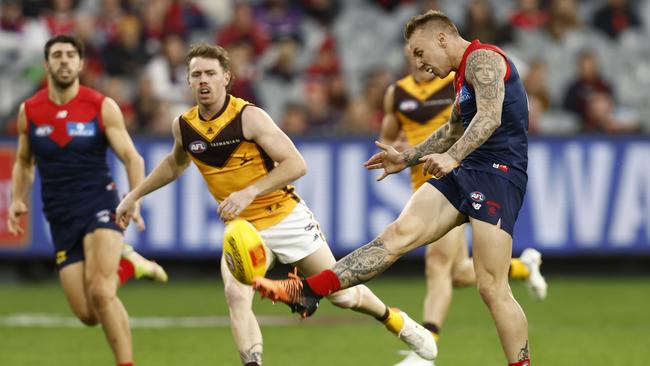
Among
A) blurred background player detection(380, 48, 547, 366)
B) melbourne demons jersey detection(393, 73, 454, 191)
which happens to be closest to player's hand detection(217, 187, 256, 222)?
blurred background player detection(380, 48, 547, 366)

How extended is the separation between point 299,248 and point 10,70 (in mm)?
11643

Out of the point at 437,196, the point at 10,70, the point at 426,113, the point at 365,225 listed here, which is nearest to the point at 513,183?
the point at 437,196

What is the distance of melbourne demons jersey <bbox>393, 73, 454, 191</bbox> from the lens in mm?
10977

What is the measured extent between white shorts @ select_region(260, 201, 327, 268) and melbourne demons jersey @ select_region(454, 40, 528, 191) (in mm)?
1233

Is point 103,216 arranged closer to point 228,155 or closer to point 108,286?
point 108,286

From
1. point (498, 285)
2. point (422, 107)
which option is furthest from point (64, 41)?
point (498, 285)

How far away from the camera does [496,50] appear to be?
7.93 metres

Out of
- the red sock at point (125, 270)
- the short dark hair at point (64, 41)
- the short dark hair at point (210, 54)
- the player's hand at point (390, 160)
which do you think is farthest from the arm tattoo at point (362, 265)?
the short dark hair at point (64, 41)

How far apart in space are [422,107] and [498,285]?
3321 mm

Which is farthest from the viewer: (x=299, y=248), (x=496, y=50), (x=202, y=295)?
(x=202, y=295)

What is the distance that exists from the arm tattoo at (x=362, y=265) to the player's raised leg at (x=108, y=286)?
82.1 inches

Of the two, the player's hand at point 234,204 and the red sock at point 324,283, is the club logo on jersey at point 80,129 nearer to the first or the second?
the player's hand at point 234,204

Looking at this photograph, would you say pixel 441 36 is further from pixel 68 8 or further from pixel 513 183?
pixel 68 8

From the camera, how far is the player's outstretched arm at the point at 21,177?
385 inches
